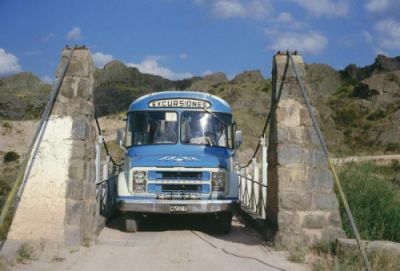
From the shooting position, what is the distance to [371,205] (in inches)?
439

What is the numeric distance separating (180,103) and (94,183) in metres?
2.91

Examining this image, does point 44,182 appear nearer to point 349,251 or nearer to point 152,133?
point 152,133

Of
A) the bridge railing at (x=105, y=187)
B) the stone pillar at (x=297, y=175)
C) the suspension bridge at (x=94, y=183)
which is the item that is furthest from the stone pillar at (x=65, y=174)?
the stone pillar at (x=297, y=175)

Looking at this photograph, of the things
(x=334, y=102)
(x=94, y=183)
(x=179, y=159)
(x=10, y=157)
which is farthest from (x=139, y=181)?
(x=334, y=102)

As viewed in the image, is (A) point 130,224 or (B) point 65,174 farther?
(A) point 130,224

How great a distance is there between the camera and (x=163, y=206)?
10922 mm

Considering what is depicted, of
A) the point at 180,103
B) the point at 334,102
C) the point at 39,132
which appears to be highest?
the point at 334,102

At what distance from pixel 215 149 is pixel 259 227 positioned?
189cm

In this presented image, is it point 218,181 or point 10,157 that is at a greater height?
point 10,157

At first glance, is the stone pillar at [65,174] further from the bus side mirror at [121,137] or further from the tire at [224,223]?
the tire at [224,223]

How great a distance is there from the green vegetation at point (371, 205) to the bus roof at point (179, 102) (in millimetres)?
3178

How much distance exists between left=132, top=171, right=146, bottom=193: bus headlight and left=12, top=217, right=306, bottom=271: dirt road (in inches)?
36.0

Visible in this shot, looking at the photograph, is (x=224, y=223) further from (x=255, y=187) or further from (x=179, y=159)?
(x=255, y=187)

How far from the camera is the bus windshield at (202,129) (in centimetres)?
1195
